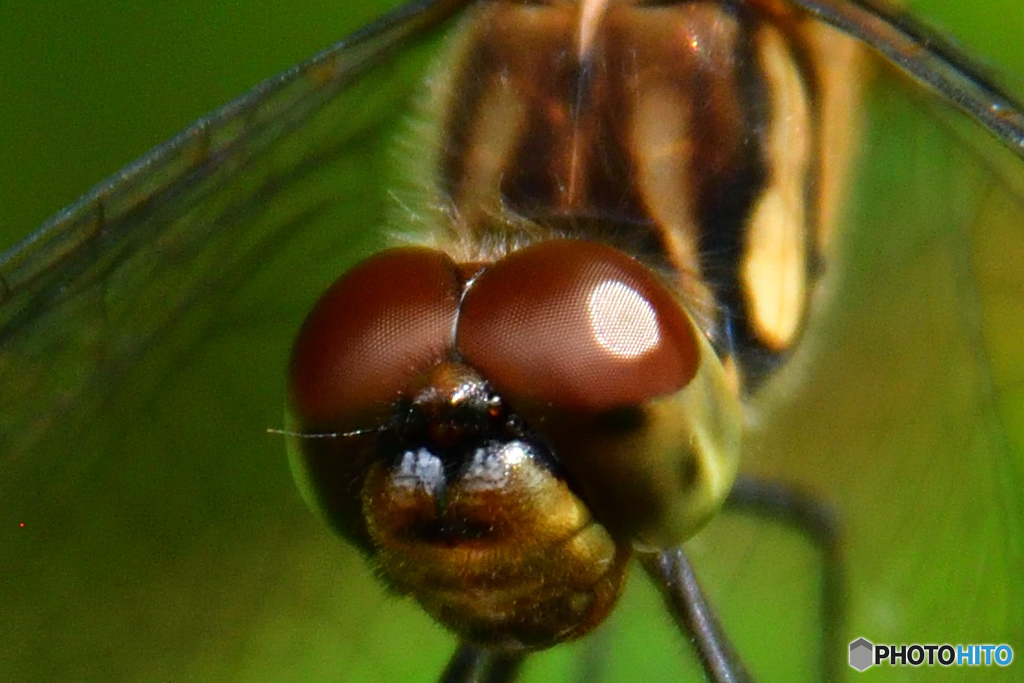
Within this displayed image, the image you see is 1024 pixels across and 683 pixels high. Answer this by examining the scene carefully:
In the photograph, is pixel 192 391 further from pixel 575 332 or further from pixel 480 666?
pixel 575 332

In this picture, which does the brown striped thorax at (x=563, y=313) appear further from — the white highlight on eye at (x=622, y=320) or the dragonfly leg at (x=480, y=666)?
the dragonfly leg at (x=480, y=666)

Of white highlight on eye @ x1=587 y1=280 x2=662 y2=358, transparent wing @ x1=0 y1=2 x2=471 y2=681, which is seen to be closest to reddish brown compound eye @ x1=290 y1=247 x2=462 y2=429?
white highlight on eye @ x1=587 y1=280 x2=662 y2=358

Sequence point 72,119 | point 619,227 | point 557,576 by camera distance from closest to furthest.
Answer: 1. point 557,576
2. point 619,227
3. point 72,119

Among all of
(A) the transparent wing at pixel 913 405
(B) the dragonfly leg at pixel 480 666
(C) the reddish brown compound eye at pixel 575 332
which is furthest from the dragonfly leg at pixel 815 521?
(C) the reddish brown compound eye at pixel 575 332

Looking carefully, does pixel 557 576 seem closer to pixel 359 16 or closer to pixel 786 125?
pixel 786 125

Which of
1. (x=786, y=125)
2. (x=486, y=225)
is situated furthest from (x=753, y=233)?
(x=486, y=225)

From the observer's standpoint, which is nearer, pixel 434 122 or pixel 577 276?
pixel 577 276

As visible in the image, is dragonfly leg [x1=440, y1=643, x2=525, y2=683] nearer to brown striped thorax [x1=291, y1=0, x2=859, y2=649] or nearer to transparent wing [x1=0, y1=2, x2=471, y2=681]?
transparent wing [x1=0, y1=2, x2=471, y2=681]
